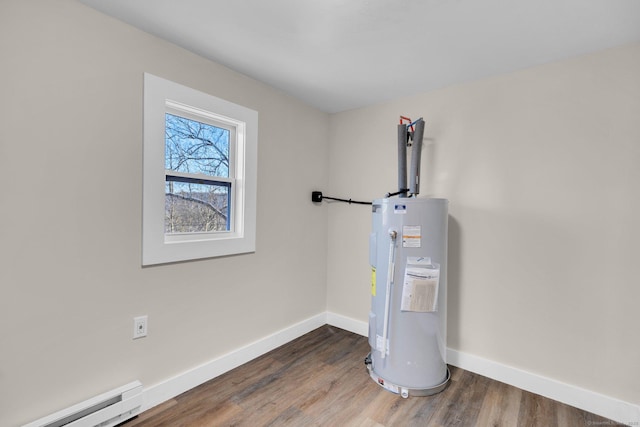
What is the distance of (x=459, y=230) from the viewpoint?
2.33 m

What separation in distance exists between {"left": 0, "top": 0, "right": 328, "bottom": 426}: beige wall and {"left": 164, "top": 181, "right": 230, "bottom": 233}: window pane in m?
0.23

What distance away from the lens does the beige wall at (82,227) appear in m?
1.35

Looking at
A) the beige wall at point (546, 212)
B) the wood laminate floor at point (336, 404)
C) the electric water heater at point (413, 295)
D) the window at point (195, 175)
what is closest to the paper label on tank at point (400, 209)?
the electric water heater at point (413, 295)

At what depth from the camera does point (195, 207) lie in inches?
82.0

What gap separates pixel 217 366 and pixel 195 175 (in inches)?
53.0

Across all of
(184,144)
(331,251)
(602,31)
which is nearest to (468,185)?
(602,31)

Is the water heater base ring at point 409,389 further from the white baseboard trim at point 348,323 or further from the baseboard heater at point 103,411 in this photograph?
the baseboard heater at point 103,411

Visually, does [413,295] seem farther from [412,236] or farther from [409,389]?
[409,389]

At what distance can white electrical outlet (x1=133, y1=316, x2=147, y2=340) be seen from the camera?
1.72 m

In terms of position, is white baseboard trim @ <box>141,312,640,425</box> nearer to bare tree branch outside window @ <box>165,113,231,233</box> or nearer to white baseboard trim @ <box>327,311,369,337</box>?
white baseboard trim @ <box>327,311,369,337</box>

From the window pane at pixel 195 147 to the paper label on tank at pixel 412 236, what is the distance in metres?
1.36

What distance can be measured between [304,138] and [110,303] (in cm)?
195

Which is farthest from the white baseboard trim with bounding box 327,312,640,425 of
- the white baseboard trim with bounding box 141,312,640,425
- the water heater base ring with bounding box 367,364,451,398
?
the water heater base ring with bounding box 367,364,451,398

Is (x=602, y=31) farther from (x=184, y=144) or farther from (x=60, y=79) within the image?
(x=60, y=79)
